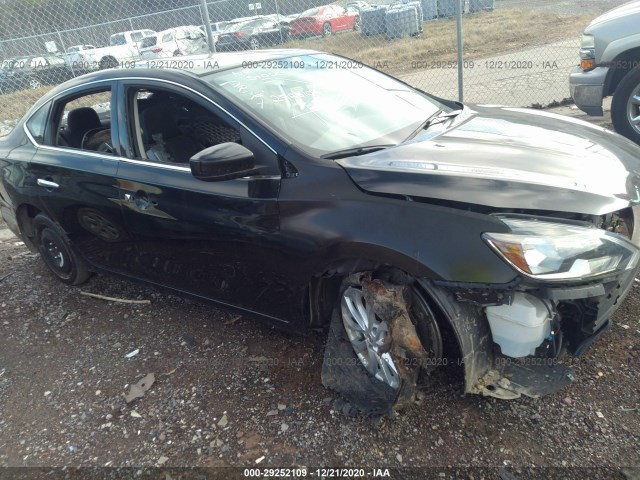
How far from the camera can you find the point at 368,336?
95.2 inches

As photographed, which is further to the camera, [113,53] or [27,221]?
[113,53]

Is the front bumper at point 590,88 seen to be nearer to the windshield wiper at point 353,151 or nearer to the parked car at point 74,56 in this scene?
the windshield wiper at point 353,151

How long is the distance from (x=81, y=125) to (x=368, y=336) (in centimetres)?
277

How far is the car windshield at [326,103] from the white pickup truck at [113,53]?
33.4 ft

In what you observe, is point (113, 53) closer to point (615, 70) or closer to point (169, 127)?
point (169, 127)

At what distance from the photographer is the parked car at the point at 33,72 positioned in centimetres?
1143

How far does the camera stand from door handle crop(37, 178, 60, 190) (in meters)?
3.53

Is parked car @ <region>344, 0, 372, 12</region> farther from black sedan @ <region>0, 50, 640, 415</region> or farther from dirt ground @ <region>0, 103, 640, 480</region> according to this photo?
dirt ground @ <region>0, 103, 640, 480</region>

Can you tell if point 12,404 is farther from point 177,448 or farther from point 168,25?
point 168,25

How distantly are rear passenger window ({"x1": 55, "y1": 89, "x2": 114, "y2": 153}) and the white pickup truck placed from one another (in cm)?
904

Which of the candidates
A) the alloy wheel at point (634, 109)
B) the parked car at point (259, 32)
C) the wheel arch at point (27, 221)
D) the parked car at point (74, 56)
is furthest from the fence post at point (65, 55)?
the alloy wheel at point (634, 109)

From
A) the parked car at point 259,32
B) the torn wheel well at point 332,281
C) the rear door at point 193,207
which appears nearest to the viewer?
the torn wheel well at point 332,281

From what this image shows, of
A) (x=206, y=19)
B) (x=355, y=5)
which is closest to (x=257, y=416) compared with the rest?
(x=206, y=19)

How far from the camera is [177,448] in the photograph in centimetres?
246
